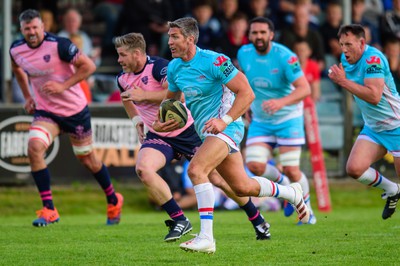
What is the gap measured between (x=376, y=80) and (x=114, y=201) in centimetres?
416

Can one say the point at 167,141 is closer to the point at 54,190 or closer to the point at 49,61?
the point at 49,61

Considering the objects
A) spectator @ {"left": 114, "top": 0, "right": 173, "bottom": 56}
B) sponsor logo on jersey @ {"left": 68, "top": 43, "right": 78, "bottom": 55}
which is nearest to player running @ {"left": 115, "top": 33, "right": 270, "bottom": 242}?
sponsor logo on jersey @ {"left": 68, "top": 43, "right": 78, "bottom": 55}

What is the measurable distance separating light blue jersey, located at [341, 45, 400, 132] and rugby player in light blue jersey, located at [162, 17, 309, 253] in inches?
84.7

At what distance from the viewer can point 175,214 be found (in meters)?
10.5

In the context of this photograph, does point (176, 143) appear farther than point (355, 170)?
No

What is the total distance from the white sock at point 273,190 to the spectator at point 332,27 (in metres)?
9.66

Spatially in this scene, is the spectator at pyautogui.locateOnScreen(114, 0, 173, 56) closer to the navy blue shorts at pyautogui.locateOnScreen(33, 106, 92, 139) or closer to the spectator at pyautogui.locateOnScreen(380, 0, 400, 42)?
the spectator at pyautogui.locateOnScreen(380, 0, 400, 42)

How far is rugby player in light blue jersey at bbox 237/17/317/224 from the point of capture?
13.1m

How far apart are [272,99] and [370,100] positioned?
2.11 meters

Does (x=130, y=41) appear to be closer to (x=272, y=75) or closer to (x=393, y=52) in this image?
(x=272, y=75)

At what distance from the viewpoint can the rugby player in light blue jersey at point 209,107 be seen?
30.6 ft

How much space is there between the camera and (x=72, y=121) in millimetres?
13023

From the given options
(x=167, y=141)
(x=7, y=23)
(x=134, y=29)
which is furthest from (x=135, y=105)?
(x=134, y=29)

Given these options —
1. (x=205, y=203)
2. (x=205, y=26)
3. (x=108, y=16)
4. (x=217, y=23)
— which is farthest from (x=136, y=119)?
(x=108, y=16)
